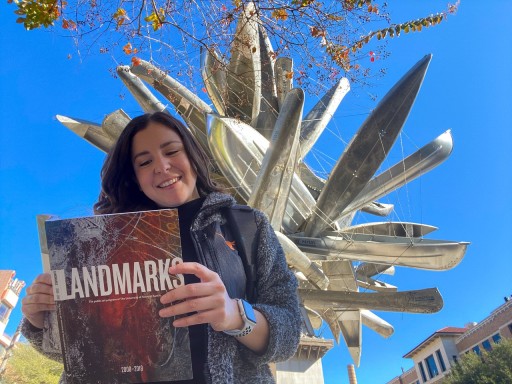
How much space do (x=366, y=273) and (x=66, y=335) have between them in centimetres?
1154

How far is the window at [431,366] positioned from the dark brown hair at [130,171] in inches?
1711

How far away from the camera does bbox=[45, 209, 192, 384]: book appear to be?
117cm

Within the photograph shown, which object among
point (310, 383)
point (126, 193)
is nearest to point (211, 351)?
point (126, 193)

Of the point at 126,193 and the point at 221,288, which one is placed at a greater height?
the point at 126,193

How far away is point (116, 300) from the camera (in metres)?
1.18

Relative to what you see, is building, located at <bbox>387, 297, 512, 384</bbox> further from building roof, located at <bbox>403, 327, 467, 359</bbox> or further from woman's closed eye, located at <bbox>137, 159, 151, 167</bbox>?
woman's closed eye, located at <bbox>137, 159, 151, 167</bbox>

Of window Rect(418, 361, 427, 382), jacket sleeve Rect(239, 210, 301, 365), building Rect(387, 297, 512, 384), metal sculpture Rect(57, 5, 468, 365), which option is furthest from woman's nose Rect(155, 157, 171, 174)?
window Rect(418, 361, 427, 382)

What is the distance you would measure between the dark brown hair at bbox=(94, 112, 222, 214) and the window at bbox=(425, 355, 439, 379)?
43.5 m

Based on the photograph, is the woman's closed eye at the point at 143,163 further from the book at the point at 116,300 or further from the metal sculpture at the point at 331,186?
the metal sculpture at the point at 331,186

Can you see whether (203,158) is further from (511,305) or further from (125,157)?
(511,305)

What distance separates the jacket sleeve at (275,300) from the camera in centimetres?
142

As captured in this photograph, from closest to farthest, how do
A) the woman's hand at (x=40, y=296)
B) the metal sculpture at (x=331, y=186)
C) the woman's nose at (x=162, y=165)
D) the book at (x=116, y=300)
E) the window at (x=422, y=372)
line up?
the book at (x=116, y=300), the woman's hand at (x=40, y=296), the woman's nose at (x=162, y=165), the metal sculpture at (x=331, y=186), the window at (x=422, y=372)

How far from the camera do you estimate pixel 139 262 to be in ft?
4.00

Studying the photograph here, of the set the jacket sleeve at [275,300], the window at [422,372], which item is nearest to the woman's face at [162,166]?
the jacket sleeve at [275,300]
